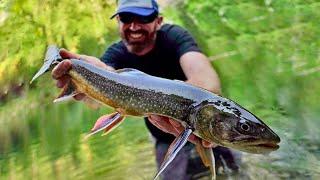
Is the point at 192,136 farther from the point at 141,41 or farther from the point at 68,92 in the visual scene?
the point at 141,41

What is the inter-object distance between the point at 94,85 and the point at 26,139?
232 centimetres

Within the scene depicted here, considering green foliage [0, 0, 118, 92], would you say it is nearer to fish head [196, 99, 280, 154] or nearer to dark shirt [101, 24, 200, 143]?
dark shirt [101, 24, 200, 143]

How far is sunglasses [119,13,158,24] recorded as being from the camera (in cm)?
221

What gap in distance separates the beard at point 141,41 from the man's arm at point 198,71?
0.43ft

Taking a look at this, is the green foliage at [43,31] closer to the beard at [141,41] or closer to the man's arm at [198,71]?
the beard at [141,41]

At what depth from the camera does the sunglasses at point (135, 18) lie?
86.8 inches

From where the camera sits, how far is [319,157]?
2.95m

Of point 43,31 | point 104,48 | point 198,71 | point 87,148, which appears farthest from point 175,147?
point 43,31

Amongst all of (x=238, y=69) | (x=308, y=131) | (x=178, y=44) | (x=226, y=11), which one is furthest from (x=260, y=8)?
(x=178, y=44)

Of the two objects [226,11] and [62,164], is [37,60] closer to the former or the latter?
[62,164]

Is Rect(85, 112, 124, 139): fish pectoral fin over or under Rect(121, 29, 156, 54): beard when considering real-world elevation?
under

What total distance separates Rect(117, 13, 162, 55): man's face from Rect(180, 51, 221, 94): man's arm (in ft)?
0.45

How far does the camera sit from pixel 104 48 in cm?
379

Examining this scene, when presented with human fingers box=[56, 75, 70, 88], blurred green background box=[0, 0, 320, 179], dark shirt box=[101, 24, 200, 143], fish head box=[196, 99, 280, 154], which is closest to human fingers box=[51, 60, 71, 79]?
human fingers box=[56, 75, 70, 88]
